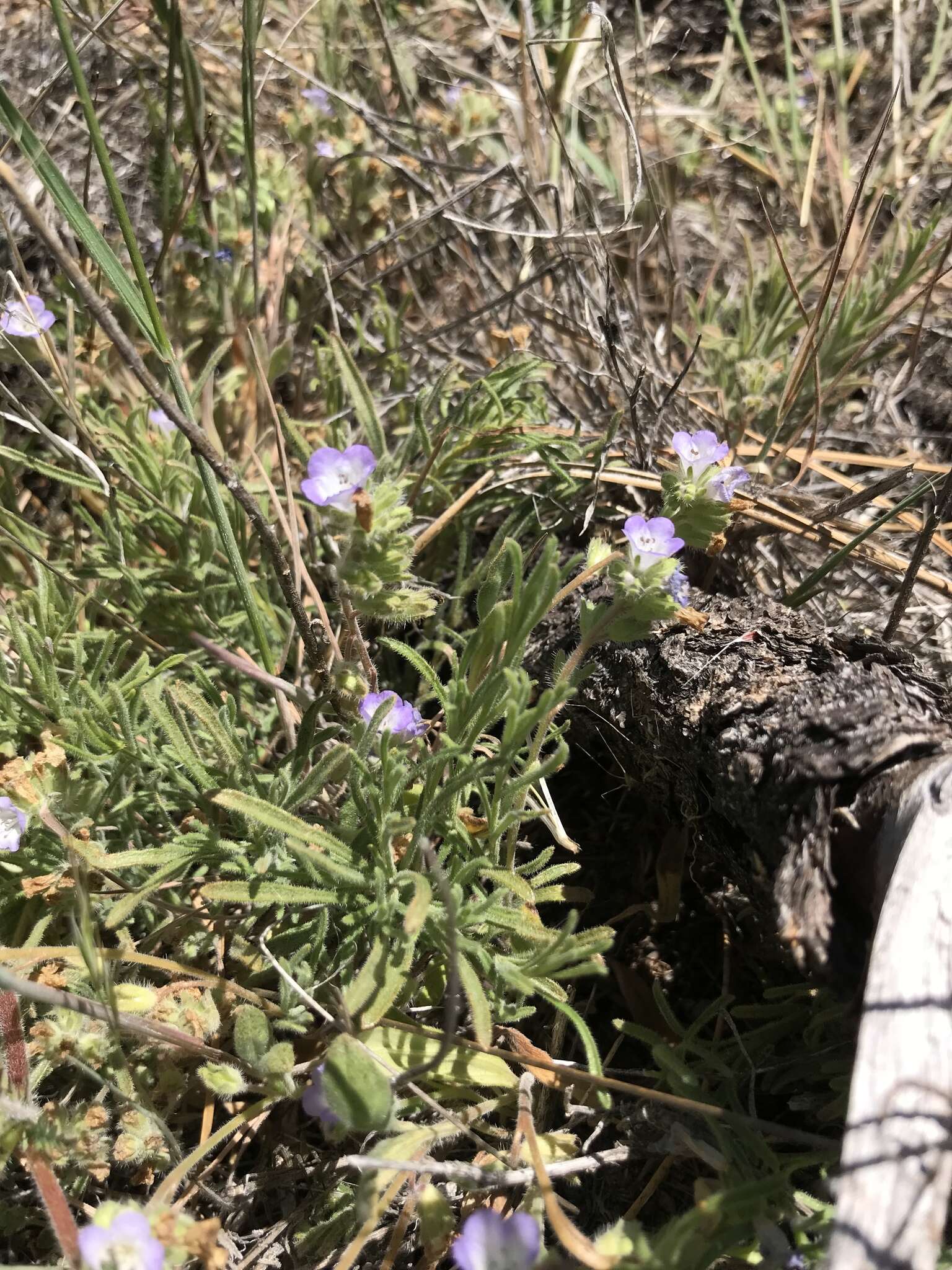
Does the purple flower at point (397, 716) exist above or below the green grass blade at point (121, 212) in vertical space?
below

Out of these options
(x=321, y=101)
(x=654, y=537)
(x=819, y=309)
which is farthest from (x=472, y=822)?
(x=321, y=101)

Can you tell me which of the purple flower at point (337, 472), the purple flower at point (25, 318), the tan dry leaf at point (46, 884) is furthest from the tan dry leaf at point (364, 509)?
the purple flower at point (25, 318)

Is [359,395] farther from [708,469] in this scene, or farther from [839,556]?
[839,556]

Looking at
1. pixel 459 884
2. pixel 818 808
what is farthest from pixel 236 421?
pixel 818 808

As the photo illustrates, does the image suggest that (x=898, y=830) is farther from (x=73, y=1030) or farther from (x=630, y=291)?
(x=630, y=291)

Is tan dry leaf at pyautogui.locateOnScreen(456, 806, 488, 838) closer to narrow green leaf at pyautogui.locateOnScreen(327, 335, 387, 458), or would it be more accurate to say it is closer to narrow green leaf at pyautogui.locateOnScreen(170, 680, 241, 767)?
narrow green leaf at pyautogui.locateOnScreen(170, 680, 241, 767)

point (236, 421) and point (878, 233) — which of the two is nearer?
point (236, 421)

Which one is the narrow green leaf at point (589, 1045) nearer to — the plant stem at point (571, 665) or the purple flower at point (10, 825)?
the plant stem at point (571, 665)
